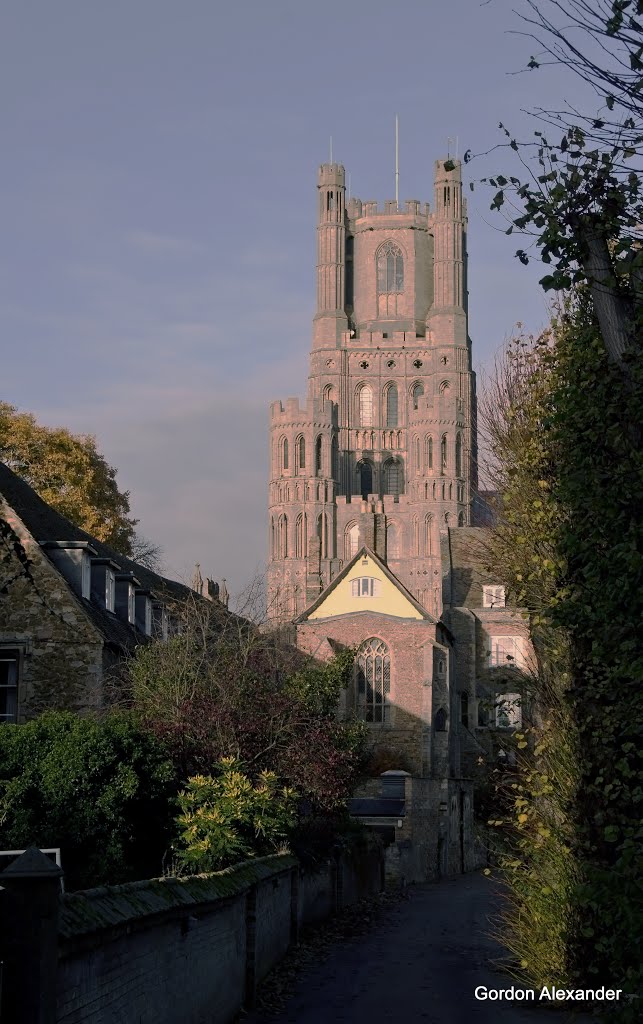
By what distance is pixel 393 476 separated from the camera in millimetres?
141500

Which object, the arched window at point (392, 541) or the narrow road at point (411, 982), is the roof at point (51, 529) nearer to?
the narrow road at point (411, 982)

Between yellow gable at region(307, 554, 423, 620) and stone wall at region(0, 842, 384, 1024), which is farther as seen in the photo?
yellow gable at region(307, 554, 423, 620)

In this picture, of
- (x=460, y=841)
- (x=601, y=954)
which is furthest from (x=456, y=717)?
(x=601, y=954)

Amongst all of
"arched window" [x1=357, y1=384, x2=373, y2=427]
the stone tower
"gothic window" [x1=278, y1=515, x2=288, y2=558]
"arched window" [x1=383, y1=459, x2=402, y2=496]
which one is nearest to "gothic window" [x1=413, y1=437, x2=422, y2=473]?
the stone tower

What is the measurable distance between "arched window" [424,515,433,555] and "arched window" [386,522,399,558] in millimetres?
3615

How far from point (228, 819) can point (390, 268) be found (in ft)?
434

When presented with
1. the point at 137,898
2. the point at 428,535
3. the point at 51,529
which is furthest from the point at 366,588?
the point at 428,535

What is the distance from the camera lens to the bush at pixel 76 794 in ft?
68.1

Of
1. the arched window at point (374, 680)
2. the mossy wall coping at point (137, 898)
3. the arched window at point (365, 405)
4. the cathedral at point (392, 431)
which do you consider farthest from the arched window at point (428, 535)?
the mossy wall coping at point (137, 898)

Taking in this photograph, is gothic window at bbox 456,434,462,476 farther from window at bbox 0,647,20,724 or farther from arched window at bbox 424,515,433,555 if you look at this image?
window at bbox 0,647,20,724

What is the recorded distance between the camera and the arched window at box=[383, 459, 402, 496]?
141000 millimetres

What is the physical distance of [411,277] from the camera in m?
150

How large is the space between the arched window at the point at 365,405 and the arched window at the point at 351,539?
1373cm

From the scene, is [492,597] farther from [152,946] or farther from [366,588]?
[152,946]
